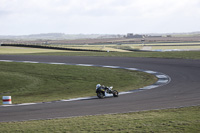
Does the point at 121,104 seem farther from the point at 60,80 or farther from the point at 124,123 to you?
the point at 60,80

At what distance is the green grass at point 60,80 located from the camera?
21422 millimetres

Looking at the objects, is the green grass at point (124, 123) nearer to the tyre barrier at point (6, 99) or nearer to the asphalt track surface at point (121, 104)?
the asphalt track surface at point (121, 104)

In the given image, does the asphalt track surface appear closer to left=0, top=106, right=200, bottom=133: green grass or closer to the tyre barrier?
left=0, top=106, right=200, bottom=133: green grass

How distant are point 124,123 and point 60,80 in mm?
15283

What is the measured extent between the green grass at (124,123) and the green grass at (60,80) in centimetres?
752

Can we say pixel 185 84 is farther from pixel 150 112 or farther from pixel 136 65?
pixel 136 65

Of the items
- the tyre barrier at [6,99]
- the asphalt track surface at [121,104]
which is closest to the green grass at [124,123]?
the asphalt track surface at [121,104]

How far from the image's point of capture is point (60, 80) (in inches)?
1008

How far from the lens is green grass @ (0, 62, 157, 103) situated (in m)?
21.4

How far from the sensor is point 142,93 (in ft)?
61.9

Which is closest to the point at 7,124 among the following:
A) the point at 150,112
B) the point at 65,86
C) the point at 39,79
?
the point at 150,112

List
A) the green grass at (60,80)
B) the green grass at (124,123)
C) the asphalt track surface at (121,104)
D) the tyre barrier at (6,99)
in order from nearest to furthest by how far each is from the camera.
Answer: the green grass at (124,123) < the asphalt track surface at (121,104) < the tyre barrier at (6,99) < the green grass at (60,80)

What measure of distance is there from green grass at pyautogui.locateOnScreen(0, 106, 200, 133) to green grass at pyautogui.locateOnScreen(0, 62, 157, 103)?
7523 mm

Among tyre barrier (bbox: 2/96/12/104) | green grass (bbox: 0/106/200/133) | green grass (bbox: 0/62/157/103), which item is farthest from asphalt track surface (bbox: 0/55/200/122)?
green grass (bbox: 0/62/157/103)
